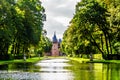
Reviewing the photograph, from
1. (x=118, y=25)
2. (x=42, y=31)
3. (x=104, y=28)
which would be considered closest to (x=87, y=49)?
(x=42, y=31)

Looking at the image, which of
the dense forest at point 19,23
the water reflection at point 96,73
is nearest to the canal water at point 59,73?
the water reflection at point 96,73

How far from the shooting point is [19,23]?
2874 inches

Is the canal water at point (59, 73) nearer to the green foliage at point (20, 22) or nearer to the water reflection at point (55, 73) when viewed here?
the water reflection at point (55, 73)

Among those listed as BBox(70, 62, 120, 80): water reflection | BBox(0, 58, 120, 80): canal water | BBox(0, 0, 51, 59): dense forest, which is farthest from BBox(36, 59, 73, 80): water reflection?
BBox(0, 0, 51, 59): dense forest

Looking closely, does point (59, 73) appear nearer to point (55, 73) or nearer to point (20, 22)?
point (55, 73)

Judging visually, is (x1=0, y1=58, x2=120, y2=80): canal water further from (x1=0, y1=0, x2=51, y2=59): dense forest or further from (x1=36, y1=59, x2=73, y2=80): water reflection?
(x1=0, y1=0, x2=51, y2=59): dense forest

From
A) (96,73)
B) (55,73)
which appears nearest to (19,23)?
(55,73)

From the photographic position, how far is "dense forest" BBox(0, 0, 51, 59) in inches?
2504

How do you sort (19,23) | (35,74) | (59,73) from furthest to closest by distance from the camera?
(19,23), (59,73), (35,74)

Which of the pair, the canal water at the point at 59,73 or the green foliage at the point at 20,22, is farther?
the green foliage at the point at 20,22

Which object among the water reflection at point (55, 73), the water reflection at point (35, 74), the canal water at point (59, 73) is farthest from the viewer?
the water reflection at point (55, 73)

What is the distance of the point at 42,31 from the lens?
307 ft

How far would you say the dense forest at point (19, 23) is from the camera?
209ft

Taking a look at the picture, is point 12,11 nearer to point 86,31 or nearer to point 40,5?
point 86,31
